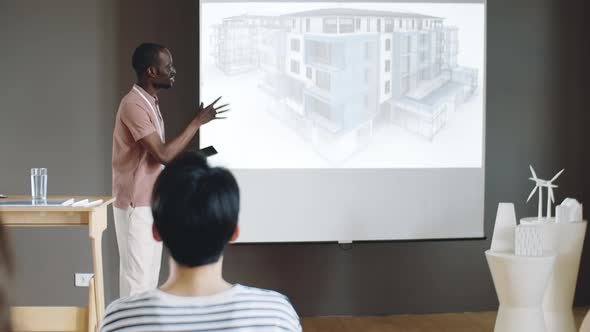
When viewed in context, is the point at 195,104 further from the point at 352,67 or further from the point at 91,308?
the point at 91,308

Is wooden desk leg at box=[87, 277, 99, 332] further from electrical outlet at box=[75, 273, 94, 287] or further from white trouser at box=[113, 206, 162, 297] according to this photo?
electrical outlet at box=[75, 273, 94, 287]

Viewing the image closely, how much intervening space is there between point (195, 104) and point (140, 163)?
93 cm

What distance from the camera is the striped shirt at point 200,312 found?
3.97 ft

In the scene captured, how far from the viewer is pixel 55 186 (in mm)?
4000

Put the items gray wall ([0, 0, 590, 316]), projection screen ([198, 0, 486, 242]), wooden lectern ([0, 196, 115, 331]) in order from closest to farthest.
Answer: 1. wooden lectern ([0, 196, 115, 331])
2. projection screen ([198, 0, 486, 242])
3. gray wall ([0, 0, 590, 316])

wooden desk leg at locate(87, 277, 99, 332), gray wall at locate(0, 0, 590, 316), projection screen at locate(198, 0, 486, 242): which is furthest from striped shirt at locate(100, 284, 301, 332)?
gray wall at locate(0, 0, 590, 316)

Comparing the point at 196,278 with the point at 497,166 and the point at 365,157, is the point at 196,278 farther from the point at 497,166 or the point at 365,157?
the point at 497,166

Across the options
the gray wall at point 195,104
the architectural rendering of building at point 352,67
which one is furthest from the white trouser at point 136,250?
the architectural rendering of building at point 352,67

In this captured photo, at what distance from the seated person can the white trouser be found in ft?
6.04

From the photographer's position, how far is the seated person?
1217 mm

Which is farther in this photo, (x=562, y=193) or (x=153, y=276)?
(x=562, y=193)

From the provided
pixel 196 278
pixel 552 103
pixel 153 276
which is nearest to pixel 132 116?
pixel 153 276

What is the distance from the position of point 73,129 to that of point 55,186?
1.10ft

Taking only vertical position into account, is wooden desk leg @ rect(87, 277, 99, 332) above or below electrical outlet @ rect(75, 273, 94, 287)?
above
